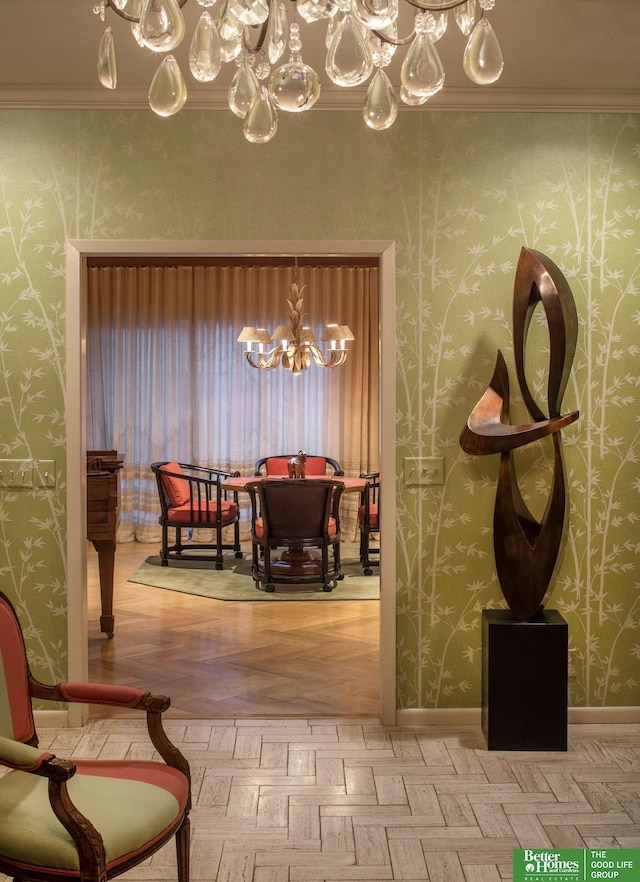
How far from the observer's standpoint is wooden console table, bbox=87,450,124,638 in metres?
4.86

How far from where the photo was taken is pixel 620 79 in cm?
368

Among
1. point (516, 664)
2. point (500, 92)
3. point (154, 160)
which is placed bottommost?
point (516, 664)

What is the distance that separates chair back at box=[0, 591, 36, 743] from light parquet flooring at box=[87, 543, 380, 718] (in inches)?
68.1

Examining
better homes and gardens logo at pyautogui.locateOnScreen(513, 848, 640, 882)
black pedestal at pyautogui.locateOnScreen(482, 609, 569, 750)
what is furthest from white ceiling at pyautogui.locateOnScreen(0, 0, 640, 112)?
better homes and gardens logo at pyautogui.locateOnScreen(513, 848, 640, 882)

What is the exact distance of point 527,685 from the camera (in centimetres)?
355

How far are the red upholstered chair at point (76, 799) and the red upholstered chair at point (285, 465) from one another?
533cm

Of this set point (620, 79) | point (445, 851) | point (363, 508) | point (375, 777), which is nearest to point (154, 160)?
point (620, 79)

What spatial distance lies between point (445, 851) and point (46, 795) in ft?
4.30

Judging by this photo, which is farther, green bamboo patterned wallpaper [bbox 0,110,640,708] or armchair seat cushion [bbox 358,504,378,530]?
armchair seat cushion [bbox 358,504,378,530]

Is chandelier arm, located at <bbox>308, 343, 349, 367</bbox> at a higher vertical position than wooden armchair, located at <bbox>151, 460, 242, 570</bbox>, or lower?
higher

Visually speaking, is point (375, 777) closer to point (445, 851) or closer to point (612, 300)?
point (445, 851)

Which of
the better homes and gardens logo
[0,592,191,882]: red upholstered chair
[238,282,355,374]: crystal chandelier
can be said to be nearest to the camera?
[0,592,191,882]: red upholstered chair

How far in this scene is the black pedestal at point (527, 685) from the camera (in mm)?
3545

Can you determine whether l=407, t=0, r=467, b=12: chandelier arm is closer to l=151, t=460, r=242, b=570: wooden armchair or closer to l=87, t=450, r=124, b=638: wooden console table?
l=87, t=450, r=124, b=638: wooden console table
